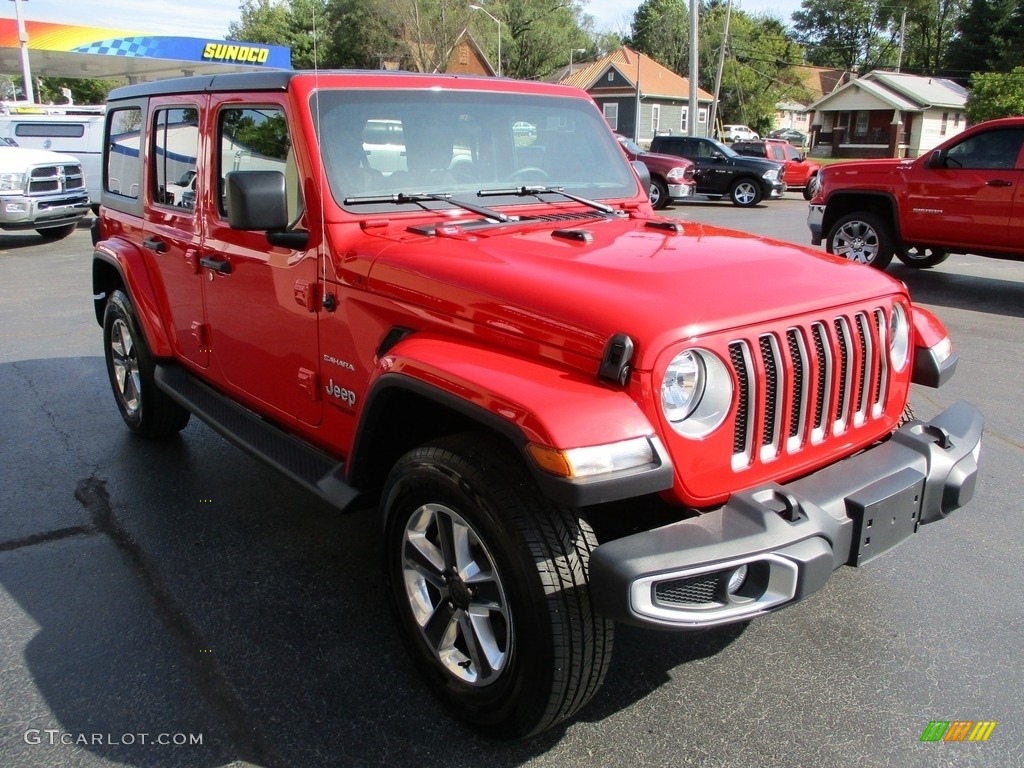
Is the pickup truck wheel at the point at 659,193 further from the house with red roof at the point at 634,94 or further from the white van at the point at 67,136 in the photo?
the house with red roof at the point at 634,94

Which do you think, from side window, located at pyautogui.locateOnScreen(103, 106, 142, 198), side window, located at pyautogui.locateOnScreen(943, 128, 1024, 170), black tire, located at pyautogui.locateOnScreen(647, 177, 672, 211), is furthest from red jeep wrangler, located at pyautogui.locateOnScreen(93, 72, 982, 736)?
black tire, located at pyautogui.locateOnScreen(647, 177, 672, 211)

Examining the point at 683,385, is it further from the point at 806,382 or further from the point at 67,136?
the point at 67,136

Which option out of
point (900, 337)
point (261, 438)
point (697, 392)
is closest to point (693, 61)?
point (900, 337)

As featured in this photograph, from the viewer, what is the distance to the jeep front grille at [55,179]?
530 inches

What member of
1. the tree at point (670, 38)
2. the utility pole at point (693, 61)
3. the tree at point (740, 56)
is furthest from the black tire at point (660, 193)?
the tree at point (670, 38)

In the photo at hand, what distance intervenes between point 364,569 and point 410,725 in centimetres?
102

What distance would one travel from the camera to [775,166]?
2059 cm

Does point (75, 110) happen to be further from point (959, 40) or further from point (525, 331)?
point (959, 40)

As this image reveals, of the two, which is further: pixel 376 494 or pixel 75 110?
pixel 75 110

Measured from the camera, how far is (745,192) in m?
20.8

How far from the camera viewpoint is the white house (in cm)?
5100

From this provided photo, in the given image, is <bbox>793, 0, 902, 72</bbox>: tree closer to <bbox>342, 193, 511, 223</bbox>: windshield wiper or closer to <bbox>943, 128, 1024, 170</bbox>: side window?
<bbox>943, 128, 1024, 170</bbox>: side window

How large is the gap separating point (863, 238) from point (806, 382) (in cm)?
849

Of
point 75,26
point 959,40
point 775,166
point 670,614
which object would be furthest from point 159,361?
point 959,40
